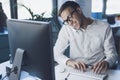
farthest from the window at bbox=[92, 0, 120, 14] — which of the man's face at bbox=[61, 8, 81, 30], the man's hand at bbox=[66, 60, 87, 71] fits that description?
the man's hand at bbox=[66, 60, 87, 71]

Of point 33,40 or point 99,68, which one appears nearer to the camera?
point 33,40

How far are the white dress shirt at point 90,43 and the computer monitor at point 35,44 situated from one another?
775 mm

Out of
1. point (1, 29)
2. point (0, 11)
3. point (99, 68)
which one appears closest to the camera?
point (99, 68)

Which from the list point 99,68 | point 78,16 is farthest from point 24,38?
point 78,16

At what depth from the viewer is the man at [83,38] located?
6.66 ft

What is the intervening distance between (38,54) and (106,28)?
1097mm

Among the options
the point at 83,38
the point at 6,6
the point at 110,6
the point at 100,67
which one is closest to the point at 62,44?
the point at 83,38

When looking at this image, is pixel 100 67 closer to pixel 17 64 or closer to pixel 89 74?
pixel 89 74

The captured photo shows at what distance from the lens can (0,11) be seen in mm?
3160

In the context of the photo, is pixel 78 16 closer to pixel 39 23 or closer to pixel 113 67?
pixel 113 67

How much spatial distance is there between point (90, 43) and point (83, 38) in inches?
3.5

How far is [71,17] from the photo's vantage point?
202 centimetres

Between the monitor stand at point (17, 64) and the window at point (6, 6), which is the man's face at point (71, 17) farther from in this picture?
the window at point (6, 6)

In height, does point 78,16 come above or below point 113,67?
above
